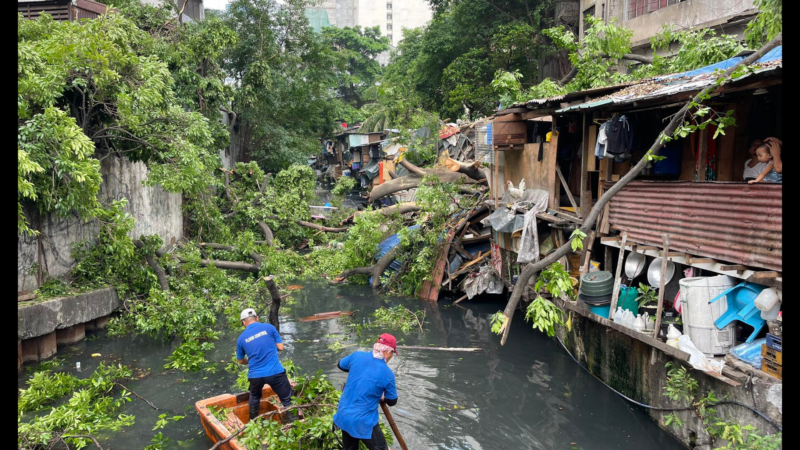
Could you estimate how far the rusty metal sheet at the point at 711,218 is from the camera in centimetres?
640

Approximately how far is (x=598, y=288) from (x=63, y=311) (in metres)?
10.5

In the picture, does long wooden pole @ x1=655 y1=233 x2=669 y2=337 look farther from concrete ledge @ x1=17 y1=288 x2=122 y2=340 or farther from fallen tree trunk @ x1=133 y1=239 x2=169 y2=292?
fallen tree trunk @ x1=133 y1=239 x2=169 y2=292

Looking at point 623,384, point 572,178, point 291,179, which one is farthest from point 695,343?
point 291,179

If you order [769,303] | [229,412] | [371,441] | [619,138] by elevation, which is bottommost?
[229,412]

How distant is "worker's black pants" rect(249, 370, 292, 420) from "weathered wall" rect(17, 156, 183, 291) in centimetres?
473

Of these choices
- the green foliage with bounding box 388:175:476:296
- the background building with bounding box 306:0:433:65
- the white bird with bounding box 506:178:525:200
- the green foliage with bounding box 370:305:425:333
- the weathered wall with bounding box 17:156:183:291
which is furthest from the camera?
the background building with bounding box 306:0:433:65

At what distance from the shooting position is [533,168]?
12.9 m

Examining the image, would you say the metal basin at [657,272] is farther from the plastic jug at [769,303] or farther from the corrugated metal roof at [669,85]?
the corrugated metal roof at [669,85]

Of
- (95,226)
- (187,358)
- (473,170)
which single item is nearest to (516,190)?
(473,170)

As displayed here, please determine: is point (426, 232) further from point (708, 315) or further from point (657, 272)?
point (708, 315)

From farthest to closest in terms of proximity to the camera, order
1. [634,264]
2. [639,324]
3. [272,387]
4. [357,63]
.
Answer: [357,63], [634,264], [639,324], [272,387]

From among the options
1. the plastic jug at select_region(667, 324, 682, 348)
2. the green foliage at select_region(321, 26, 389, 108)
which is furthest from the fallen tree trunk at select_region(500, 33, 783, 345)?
the green foliage at select_region(321, 26, 389, 108)

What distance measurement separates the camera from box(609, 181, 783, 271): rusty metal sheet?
6.40 m
